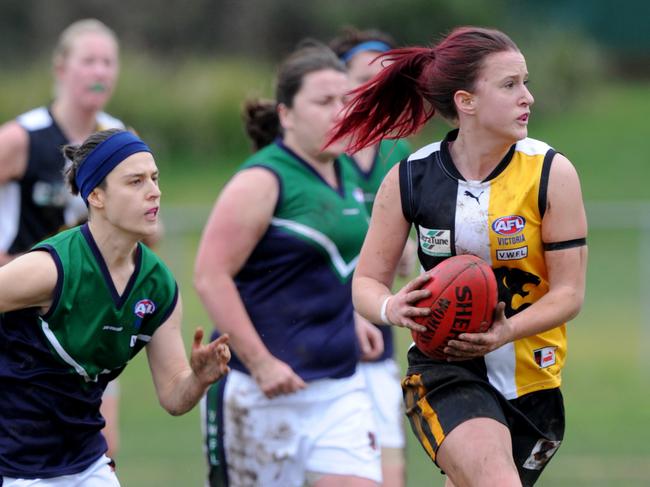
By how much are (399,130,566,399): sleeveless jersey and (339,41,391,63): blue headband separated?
7.16ft

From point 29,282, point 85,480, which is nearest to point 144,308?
point 29,282

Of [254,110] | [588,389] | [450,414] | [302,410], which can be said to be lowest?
[588,389]

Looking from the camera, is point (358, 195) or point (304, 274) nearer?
point (304, 274)

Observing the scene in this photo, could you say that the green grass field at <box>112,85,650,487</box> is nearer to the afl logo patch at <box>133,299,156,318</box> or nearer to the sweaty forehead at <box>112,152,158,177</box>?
the afl logo patch at <box>133,299,156,318</box>

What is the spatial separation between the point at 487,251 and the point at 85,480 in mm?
1592

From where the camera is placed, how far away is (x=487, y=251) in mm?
4109

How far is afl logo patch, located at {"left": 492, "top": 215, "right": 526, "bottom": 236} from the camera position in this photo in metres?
4.05

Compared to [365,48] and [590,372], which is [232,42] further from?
[365,48]

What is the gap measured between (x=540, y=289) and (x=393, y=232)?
0.53 metres

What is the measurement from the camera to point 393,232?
4.28 meters

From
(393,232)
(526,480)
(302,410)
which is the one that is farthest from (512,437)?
(302,410)

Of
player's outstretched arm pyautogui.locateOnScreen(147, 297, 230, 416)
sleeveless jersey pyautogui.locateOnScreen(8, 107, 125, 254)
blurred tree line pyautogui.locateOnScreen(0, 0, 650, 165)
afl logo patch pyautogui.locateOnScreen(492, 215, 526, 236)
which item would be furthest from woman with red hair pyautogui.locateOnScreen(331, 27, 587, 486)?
blurred tree line pyautogui.locateOnScreen(0, 0, 650, 165)

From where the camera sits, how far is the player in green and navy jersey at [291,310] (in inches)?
207

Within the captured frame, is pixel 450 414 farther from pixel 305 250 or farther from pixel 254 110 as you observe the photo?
pixel 254 110
